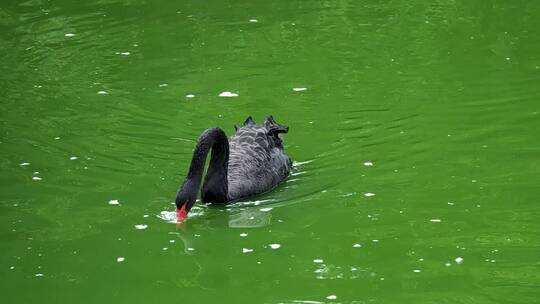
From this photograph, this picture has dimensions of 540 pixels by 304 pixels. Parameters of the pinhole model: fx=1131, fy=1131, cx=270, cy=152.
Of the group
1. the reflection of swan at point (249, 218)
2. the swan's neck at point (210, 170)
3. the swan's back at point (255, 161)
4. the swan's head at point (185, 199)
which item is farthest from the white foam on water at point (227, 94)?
the swan's head at point (185, 199)

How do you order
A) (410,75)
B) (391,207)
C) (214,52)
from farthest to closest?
(214,52)
(410,75)
(391,207)

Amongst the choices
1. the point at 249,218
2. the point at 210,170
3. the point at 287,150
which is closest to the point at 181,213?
the point at 249,218

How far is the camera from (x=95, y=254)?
293 inches

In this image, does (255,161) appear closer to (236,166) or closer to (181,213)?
(236,166)

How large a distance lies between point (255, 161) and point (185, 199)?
1.11 meters

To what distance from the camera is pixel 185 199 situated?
7754 millimetres

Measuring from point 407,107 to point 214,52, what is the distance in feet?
10.4

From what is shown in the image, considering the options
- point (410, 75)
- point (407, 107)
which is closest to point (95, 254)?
point (407, 107)

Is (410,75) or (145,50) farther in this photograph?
(145,50)

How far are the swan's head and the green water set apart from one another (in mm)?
121

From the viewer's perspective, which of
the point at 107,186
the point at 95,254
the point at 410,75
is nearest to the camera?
the point at 95,254

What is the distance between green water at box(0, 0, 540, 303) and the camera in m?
7.01

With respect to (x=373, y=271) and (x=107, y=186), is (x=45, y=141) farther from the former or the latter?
(x=373, y=271)

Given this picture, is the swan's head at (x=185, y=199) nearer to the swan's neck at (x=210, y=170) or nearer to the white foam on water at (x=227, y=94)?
the swan's neck at (x=210, y=170)
